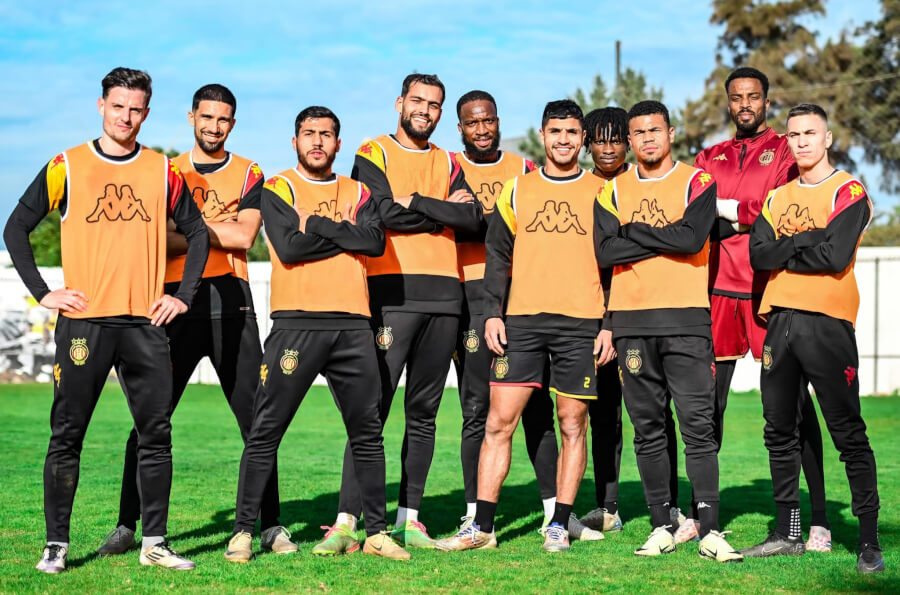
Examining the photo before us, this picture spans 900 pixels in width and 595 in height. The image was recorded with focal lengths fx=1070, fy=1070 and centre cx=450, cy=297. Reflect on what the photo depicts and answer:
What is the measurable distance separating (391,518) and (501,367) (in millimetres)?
1857

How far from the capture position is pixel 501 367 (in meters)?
6.55

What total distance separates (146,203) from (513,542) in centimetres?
309

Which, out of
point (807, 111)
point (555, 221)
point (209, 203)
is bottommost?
point (555, 221)

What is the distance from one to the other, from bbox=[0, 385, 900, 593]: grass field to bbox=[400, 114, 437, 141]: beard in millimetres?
2586

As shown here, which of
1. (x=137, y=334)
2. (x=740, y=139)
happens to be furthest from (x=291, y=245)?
(x=740, y=139)

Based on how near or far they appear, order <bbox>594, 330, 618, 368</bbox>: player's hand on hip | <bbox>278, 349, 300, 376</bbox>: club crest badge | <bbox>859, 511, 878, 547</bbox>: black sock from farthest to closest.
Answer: <bbox>594, 330, 618, 368</bbox>: player's hand on hip → <bbox>278, 349, 300, 376</bbox>: club crest badge → <bbox>859, 511, 878, 547</bbox>: black sock

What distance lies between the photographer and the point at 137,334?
5734 millimetres

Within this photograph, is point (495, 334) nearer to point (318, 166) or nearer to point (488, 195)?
point (488, 195)

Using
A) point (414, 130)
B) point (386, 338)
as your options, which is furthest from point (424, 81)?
point (386, 338)

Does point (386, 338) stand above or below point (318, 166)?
below

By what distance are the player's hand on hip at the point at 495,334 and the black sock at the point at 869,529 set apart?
7.44ft

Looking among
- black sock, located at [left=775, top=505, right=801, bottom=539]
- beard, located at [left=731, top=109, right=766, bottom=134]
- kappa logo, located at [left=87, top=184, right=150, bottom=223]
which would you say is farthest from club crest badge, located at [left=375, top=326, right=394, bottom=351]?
beard, located at [left=731, top=109, right=766, bottom=134]

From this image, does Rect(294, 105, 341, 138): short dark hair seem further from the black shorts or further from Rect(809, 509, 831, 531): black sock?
Rect(809, 509, 831, 531): black sock

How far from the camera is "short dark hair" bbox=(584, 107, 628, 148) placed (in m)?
7.14
